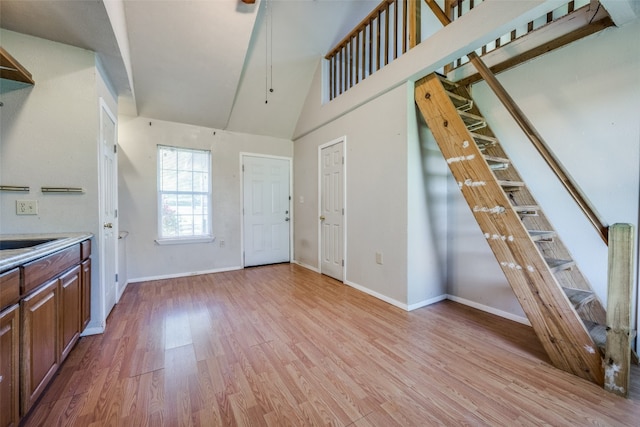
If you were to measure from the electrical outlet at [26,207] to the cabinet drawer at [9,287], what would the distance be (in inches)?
46.4

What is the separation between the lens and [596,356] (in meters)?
1.55

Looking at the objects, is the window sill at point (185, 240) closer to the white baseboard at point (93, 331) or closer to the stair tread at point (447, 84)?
the white baseboard at point (93, 331)

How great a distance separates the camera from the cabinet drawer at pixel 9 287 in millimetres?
1069

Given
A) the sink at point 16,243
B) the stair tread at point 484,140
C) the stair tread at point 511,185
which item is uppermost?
the stair tread at point 484,140

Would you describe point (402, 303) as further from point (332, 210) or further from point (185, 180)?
point (185, 180)

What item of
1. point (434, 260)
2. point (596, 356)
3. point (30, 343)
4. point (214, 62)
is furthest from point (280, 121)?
point (596, 356)

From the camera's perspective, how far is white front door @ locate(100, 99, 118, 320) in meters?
2.28

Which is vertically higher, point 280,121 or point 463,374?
point 280,121

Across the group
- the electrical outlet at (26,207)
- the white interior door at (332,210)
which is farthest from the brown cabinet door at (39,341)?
the white interior door at (332,210)

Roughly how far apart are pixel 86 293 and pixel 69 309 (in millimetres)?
Answer: 358

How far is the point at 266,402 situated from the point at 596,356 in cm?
200

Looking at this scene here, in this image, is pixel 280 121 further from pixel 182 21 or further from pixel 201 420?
pixel 201 420

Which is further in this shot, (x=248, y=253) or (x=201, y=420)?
(x=248, y=253)

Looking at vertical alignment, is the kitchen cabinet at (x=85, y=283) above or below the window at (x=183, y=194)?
below
